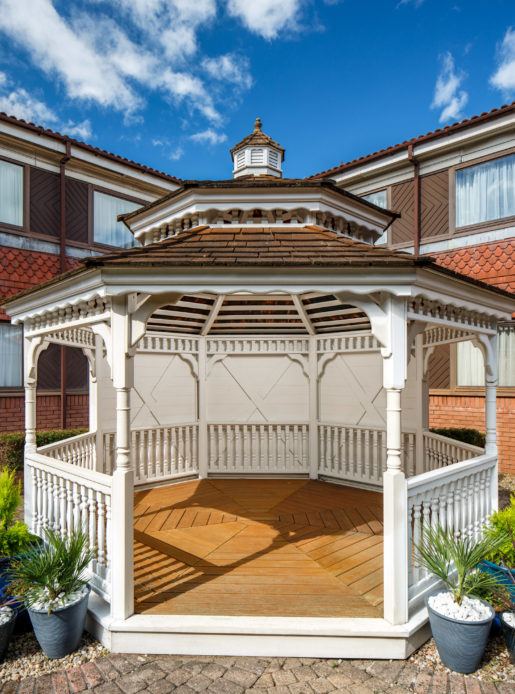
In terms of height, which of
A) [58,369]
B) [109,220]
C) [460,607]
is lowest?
[460,607]

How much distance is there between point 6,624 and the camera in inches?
129

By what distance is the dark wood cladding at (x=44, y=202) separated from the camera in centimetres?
1046

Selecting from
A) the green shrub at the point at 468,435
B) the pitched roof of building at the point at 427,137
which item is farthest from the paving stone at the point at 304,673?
the pitched roof of building at the point at 427,137

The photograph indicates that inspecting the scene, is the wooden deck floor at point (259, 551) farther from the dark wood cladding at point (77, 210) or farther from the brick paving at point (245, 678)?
the dark wood cladding at point (77, 210)

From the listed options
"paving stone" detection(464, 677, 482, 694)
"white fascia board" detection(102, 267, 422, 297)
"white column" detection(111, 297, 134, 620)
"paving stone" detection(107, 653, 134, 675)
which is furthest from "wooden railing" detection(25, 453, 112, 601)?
"paving stone" detection(464, 677, 482, 694)

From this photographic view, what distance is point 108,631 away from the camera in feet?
11.2

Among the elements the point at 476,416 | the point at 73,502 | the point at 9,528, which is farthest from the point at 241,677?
the point at 476,416

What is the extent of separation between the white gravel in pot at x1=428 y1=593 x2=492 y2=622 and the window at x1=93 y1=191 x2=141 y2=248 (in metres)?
11.3

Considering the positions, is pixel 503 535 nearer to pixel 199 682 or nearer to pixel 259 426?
pixel 199 682

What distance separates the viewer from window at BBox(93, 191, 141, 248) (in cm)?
1180

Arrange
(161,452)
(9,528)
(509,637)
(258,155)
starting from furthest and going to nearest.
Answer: (161,452), (258,155), (9,528), (509,637)

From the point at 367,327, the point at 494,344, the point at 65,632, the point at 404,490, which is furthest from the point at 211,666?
the point at 367,327

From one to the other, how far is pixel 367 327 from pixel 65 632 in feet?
18.6

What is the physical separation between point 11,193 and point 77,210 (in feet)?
5.17
